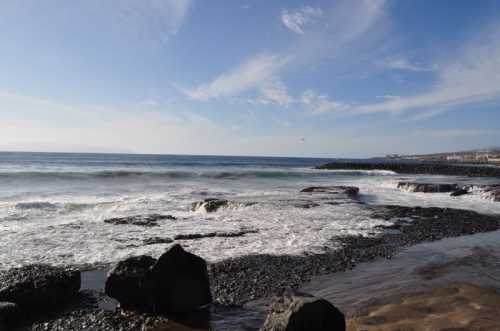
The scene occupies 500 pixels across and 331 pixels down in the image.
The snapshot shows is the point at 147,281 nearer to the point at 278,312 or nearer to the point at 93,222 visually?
the point at 278,312

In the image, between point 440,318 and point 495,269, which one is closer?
point 440,318

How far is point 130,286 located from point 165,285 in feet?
2.11

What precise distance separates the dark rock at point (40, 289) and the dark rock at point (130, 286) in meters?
0.75

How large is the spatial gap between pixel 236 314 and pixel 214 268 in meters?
2.36

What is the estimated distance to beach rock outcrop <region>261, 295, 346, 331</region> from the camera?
4.37 metres

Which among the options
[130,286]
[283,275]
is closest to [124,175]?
[283,275]

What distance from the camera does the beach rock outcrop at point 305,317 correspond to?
4367mm

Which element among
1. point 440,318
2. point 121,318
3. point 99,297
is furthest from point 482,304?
point 99,297

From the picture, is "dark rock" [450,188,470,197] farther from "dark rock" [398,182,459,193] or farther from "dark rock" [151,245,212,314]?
"dark rock" [151,245,212,314]

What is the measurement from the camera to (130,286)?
6105 millimetres

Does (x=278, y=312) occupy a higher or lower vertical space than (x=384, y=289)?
higher

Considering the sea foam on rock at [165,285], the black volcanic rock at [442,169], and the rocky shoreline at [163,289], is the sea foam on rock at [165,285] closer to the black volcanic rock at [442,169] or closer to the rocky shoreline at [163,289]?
the rocky shoreline at [163,289]

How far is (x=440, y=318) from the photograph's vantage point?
5.46 meters

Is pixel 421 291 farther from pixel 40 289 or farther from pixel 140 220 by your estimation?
pixel 140 220
